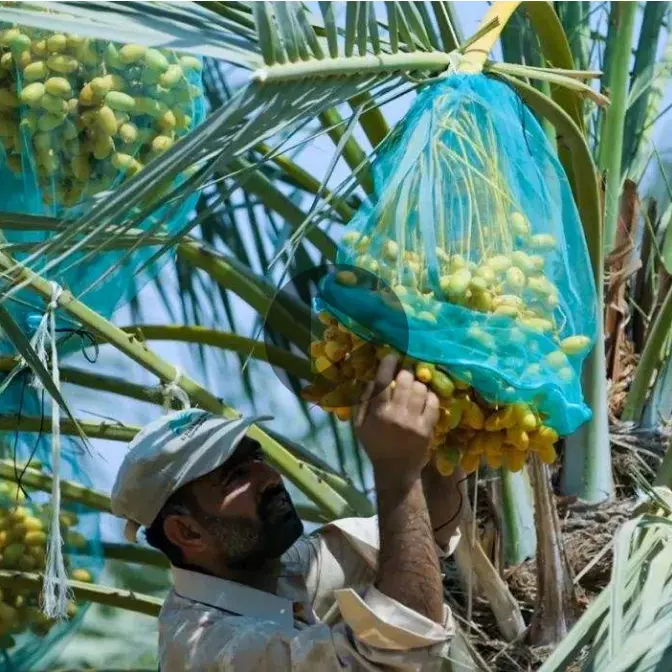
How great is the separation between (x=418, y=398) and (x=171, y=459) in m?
0.66

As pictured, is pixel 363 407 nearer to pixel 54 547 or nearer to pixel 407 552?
pixel 407 552

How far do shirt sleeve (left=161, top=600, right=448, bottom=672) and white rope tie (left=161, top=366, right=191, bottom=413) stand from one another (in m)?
0.62

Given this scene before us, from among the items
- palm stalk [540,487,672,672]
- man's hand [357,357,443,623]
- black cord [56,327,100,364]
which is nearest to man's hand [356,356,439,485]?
man's hand [357,357,443,623]

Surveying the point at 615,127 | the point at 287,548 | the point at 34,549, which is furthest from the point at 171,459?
the point at 615,127

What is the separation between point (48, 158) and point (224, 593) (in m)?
0.72

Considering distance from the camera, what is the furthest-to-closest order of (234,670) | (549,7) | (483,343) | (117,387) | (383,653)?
(117,387) → (549,7) → (234,670) → (383,653) → (483,343)

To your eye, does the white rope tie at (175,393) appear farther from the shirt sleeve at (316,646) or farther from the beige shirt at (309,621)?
the shirt sleeve at (316,646)

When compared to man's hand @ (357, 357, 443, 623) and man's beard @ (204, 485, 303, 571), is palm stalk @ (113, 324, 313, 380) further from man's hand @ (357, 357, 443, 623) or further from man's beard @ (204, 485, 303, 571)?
man's hand @ (357, 357, 443, 623)

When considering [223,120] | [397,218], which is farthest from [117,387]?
[223,120]

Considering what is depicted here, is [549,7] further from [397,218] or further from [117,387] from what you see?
[117,387]

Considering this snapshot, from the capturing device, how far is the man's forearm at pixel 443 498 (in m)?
2.41

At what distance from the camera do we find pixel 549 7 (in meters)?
2.60

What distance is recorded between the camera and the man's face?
7.90 ft

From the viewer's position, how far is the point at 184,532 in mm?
2463
